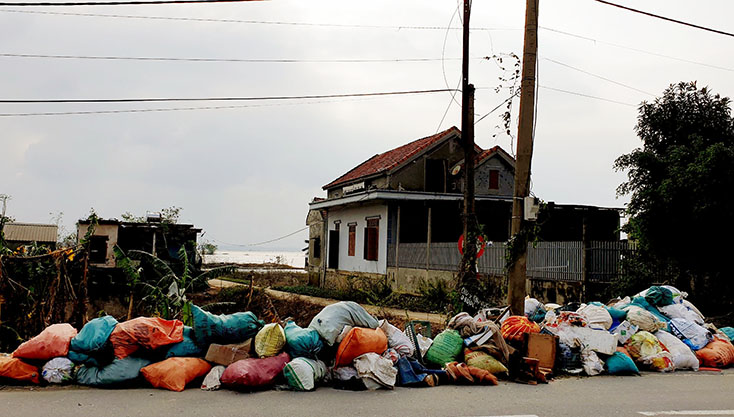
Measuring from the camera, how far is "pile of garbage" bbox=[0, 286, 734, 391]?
731 cm

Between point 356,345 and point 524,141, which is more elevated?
point 524,141

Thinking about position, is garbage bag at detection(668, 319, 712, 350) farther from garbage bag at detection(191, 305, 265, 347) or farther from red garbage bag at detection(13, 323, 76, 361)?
red garbage bag at detection(13, 323, 76, 361)

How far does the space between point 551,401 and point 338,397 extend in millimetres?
2383

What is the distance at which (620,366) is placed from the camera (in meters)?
9.02

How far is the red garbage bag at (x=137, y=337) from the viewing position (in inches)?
291

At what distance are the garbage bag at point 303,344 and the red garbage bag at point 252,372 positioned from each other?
25cm

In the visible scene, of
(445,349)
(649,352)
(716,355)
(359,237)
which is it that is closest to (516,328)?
(445,349)

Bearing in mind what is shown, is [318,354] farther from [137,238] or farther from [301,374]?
[137,238]

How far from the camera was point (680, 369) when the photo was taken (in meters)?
9.66

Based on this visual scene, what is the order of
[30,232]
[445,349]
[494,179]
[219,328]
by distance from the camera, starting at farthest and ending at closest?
[30,232] < [494,179] < [445,349] < [219,328]

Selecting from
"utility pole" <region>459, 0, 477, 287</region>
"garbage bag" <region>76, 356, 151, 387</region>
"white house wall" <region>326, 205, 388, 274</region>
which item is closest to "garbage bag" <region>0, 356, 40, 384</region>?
"garbage bag" <region>76, 356, 151, 387</region>

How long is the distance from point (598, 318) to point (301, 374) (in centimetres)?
492

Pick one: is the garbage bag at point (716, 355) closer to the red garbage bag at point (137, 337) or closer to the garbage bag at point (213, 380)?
the garbage bag at point (213, 380)

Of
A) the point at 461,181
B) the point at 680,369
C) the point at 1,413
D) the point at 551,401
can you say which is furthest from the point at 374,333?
the point at 461,181
